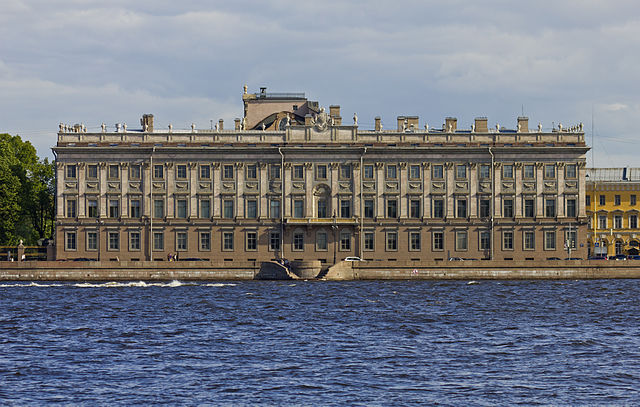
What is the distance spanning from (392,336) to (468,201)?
169 ft

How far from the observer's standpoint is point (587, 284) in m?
75.0

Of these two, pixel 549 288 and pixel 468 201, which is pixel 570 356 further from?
pixel 468 201

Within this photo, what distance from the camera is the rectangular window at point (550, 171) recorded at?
9056 cm

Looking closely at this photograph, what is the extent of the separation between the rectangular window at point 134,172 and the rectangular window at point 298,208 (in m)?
14.0

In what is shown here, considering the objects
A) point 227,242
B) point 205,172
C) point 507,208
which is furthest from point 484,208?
point 205,172

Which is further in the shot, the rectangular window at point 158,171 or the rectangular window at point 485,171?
the rectangular window at point 485,171

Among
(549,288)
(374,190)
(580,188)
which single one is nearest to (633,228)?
(580,188)

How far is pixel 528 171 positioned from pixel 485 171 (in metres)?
3.75

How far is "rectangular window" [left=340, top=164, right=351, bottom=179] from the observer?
298ft

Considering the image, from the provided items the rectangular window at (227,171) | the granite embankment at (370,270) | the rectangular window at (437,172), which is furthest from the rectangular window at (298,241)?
the rectangular window at (437,172)

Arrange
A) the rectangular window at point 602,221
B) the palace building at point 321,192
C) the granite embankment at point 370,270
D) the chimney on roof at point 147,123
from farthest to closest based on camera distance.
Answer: the rectangular window at point 602,221 → the chimney on roof at point 147,123 → the palace building at point 321,192 → the granite embankment at point 370,270

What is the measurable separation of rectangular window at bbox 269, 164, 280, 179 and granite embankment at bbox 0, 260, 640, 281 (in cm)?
1109

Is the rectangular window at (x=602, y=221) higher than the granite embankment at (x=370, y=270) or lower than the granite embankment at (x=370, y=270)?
higher

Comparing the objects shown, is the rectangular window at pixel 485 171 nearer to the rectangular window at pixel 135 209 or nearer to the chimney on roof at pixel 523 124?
the chimney on roof at pixel 523 124
